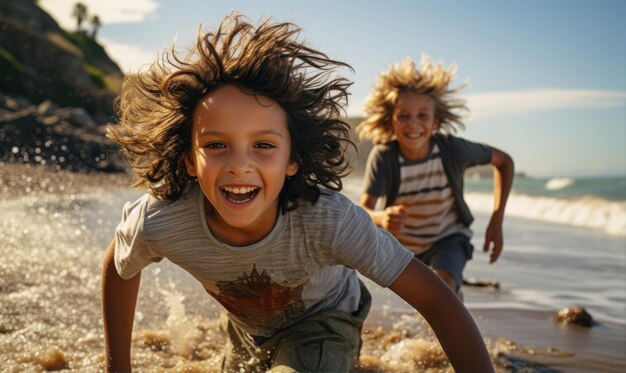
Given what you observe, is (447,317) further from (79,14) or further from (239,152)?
(79,14)

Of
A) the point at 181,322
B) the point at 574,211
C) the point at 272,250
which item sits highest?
the point at 574,211

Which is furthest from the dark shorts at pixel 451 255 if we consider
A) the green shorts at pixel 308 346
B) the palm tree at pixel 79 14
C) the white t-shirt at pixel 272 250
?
the palm tree at pixel 79 14

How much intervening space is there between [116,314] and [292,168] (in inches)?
41.0

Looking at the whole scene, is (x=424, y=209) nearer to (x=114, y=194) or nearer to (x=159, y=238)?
(x=159, y=238)

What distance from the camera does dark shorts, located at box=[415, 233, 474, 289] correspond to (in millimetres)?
4496

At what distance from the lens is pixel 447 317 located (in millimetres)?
2451

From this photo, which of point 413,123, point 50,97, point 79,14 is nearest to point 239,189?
point 413,123

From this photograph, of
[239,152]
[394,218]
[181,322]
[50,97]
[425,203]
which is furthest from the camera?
[50,97]

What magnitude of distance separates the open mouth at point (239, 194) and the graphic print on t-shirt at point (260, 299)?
38 centimetres

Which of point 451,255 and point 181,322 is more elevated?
point 451,255

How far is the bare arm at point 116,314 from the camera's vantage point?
9.41ft

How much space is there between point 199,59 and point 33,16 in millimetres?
51239

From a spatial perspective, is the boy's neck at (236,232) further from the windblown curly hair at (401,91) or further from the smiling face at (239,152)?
the windblown curly hair at (401,91)

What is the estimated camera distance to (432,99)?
16.9 ft
